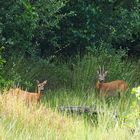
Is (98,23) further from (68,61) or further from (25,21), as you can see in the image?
(25,21)

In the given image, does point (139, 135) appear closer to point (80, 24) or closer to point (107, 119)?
point (107, 119)

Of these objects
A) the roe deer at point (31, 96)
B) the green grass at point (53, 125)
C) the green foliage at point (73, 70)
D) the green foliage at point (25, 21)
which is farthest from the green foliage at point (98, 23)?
the green grass at point (53, 125)

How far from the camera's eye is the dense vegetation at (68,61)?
978cm

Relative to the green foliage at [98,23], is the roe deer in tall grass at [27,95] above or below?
below

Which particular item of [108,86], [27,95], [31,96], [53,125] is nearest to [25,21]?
[108,86]

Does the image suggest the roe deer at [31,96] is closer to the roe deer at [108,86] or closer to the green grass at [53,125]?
the green grass at [53,125]

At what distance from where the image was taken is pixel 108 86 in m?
14.6

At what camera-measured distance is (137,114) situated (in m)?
9.53

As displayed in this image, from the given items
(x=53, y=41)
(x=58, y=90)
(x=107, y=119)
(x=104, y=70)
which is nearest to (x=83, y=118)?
(x=107, y=119)

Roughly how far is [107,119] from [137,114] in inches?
35.6

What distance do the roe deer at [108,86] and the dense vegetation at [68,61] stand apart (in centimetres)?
20

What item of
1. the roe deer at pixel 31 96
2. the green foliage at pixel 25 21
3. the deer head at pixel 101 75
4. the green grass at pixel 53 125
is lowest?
the green grass at pixel 53 125

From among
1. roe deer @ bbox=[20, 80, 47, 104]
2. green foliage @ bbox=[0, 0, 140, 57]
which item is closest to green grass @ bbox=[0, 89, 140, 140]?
roe deer @ bbox=[20, 80, 47, 104]

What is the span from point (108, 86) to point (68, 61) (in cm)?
232
